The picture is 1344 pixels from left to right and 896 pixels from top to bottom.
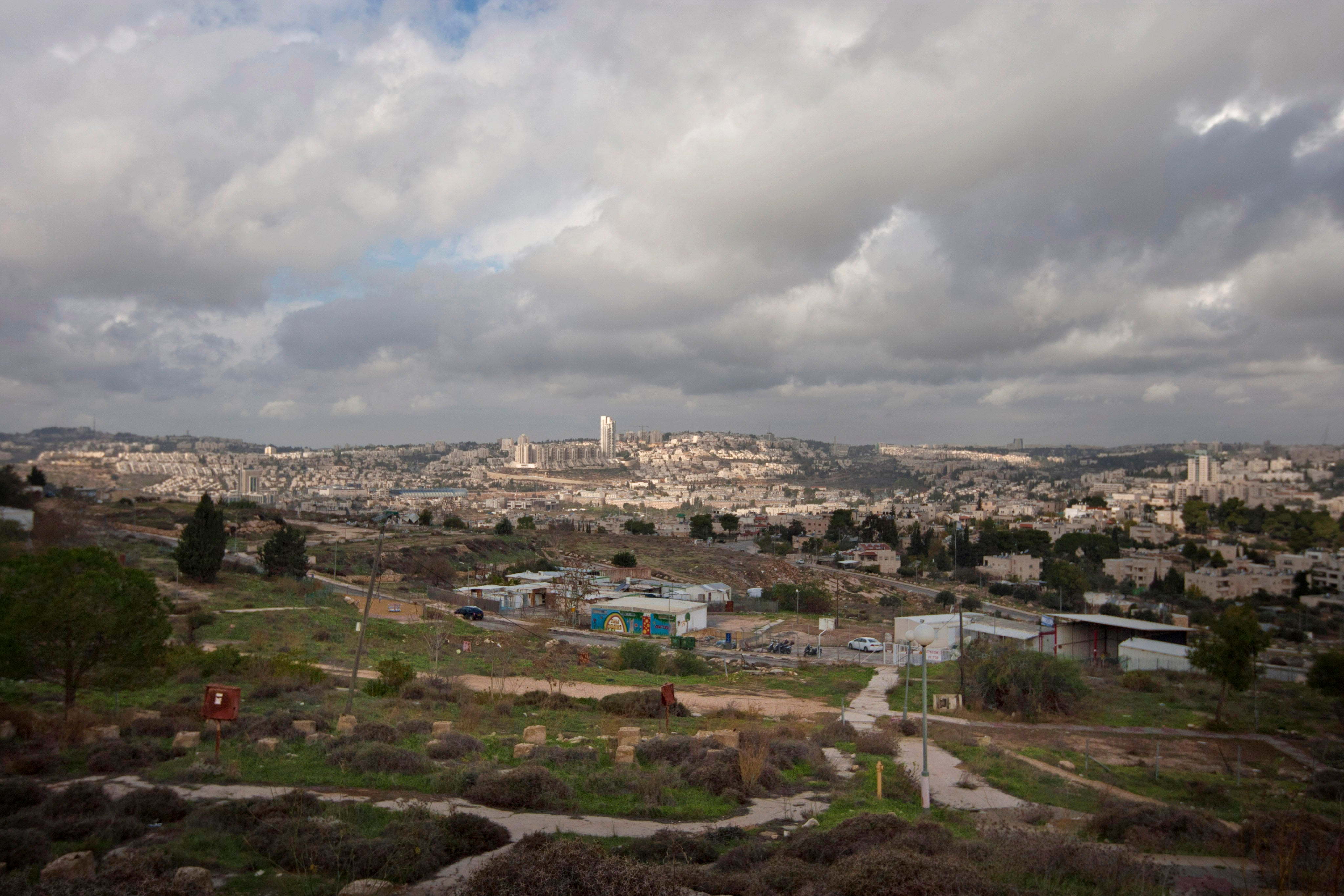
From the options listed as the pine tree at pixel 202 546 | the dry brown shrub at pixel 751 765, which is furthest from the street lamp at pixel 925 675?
the pine tree at pixel 202 546

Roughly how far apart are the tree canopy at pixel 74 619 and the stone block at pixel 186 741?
1570mm

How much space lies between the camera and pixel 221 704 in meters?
8.70

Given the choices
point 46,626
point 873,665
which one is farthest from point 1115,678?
point 46,626

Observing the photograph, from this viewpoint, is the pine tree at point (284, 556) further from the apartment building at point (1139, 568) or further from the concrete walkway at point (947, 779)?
the apartment building at point (1139, 568)

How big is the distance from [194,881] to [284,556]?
102 ft

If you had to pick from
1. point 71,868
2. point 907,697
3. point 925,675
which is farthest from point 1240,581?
point 71,868

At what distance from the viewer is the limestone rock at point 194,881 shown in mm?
4785

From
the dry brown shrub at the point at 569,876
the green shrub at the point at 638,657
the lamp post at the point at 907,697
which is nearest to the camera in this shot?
the dry brown shrub at the point at 569,876

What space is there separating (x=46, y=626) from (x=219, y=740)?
281 centimetres

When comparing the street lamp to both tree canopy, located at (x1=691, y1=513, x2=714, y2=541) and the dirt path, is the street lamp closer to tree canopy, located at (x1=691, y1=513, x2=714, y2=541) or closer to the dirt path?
the dirt path

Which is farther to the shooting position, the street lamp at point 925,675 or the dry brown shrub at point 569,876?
the street lamp at point 925,675

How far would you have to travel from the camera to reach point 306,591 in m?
29.4

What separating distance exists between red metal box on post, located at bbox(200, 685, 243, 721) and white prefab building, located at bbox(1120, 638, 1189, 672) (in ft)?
76.9

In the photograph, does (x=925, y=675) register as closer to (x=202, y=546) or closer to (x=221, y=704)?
(x=221, y=704)
